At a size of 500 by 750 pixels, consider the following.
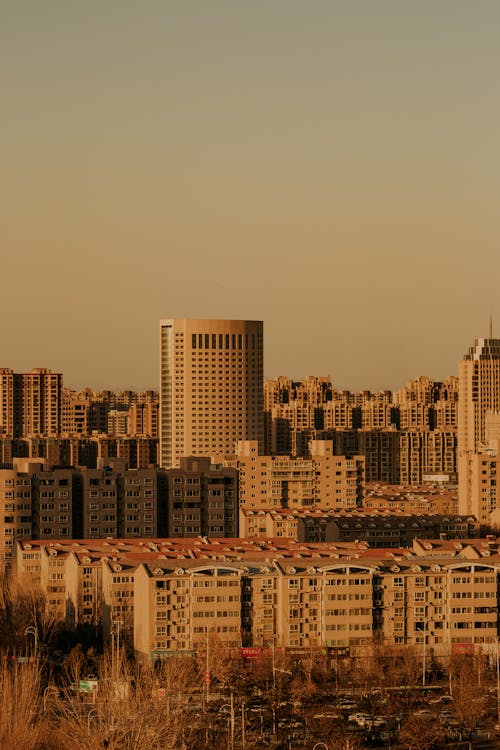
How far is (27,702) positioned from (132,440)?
44.9 meters

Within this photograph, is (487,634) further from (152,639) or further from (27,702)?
(27,702)

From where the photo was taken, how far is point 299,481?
42125 mm

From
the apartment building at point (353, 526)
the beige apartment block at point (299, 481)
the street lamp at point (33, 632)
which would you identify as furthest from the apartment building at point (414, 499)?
the street lamp at point (33, 632)

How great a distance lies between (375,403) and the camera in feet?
233

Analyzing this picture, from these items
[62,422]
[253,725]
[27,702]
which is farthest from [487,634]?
[62,422]

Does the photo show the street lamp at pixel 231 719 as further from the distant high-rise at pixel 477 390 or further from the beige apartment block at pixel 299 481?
the distant high-rise at pixel 477 390

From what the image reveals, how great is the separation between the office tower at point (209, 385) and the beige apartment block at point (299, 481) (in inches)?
574

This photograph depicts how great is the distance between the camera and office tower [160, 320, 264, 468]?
5778cm

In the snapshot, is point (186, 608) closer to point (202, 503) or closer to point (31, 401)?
point (202, 503)

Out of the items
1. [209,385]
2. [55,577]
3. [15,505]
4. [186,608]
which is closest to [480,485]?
[15,505]

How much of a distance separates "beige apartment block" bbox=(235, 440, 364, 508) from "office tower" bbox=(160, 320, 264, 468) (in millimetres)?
14568

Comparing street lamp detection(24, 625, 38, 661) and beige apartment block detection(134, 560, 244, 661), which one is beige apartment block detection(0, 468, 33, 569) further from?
beige apartment block detection(134, 560, 244, 661)

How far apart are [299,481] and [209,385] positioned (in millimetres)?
16758

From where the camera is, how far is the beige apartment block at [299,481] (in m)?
41.9
